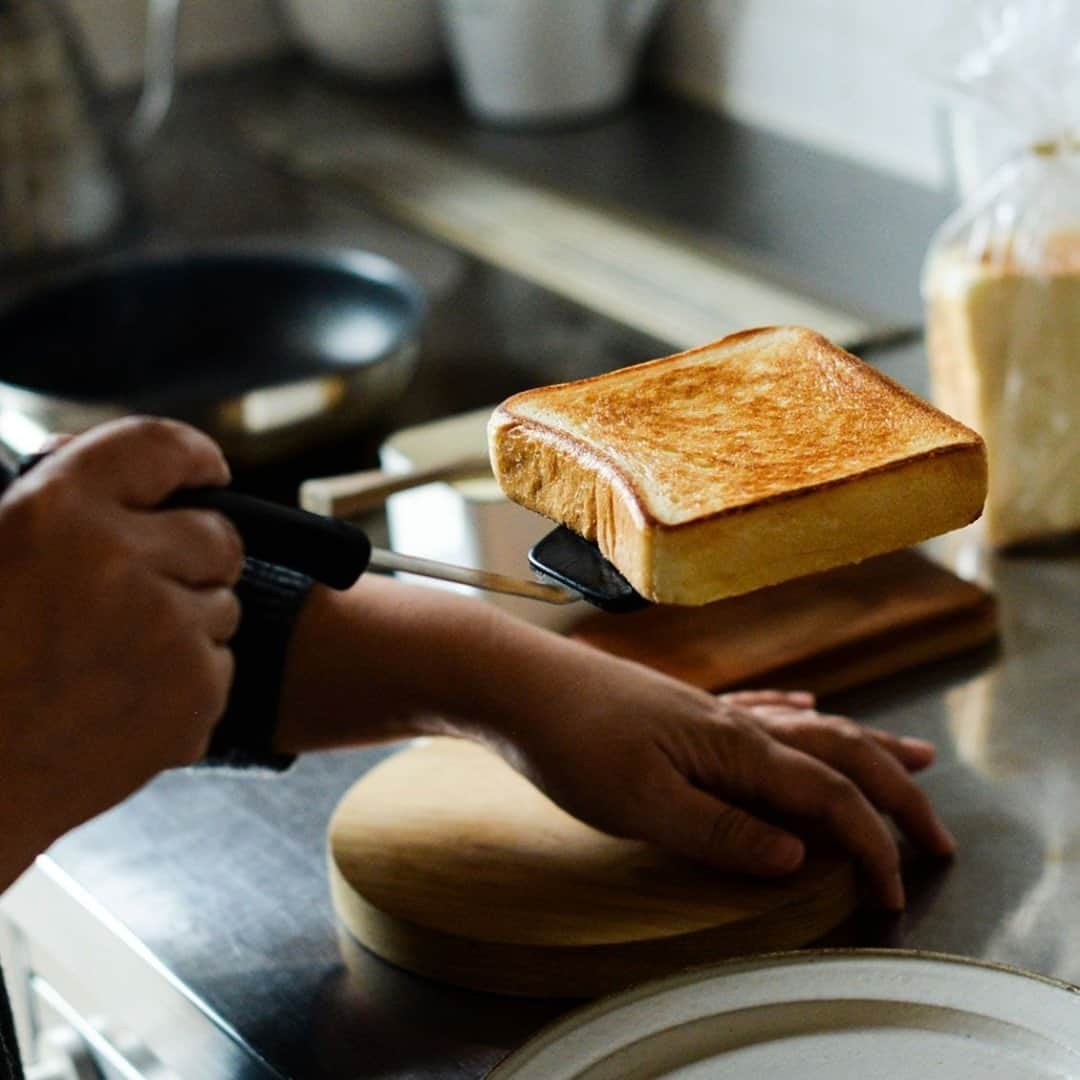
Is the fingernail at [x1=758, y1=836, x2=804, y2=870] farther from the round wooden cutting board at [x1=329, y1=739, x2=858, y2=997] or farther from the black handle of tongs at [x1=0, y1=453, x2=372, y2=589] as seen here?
the black handle of tongs at [x1=0, y1=453, x2=372, y2=589]

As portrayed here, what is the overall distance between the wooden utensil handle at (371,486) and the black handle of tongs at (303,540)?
0.37 meters

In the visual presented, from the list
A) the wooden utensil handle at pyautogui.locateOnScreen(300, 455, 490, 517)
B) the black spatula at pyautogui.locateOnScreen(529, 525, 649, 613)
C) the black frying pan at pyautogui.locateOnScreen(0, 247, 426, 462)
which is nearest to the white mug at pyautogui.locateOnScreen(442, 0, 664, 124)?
the black frying pan at pyautogui.locateOnScreen(0, 247, 426, 462)

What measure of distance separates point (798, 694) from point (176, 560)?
357 mm

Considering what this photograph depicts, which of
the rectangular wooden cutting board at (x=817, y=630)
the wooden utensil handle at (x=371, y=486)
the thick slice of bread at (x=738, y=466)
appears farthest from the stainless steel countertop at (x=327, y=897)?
the thick slice of bread at (x=738, y=466)

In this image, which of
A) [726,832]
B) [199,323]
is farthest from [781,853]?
[199,323]

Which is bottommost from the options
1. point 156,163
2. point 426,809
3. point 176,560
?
point 156,163

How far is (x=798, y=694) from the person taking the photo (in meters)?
0.97

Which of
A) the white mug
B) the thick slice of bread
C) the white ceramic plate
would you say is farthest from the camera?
the white mug

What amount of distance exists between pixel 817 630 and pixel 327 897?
12.8 inches

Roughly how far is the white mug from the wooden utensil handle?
90 centimetres

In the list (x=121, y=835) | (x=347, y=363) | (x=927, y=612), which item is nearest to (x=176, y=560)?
(x=121, y=835)

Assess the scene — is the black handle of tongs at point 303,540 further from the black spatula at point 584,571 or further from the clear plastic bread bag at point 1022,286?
the clear plastic bread bag at point 1022,286

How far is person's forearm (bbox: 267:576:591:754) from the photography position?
3.01 feet

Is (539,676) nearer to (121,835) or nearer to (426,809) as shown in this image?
(426,809)
